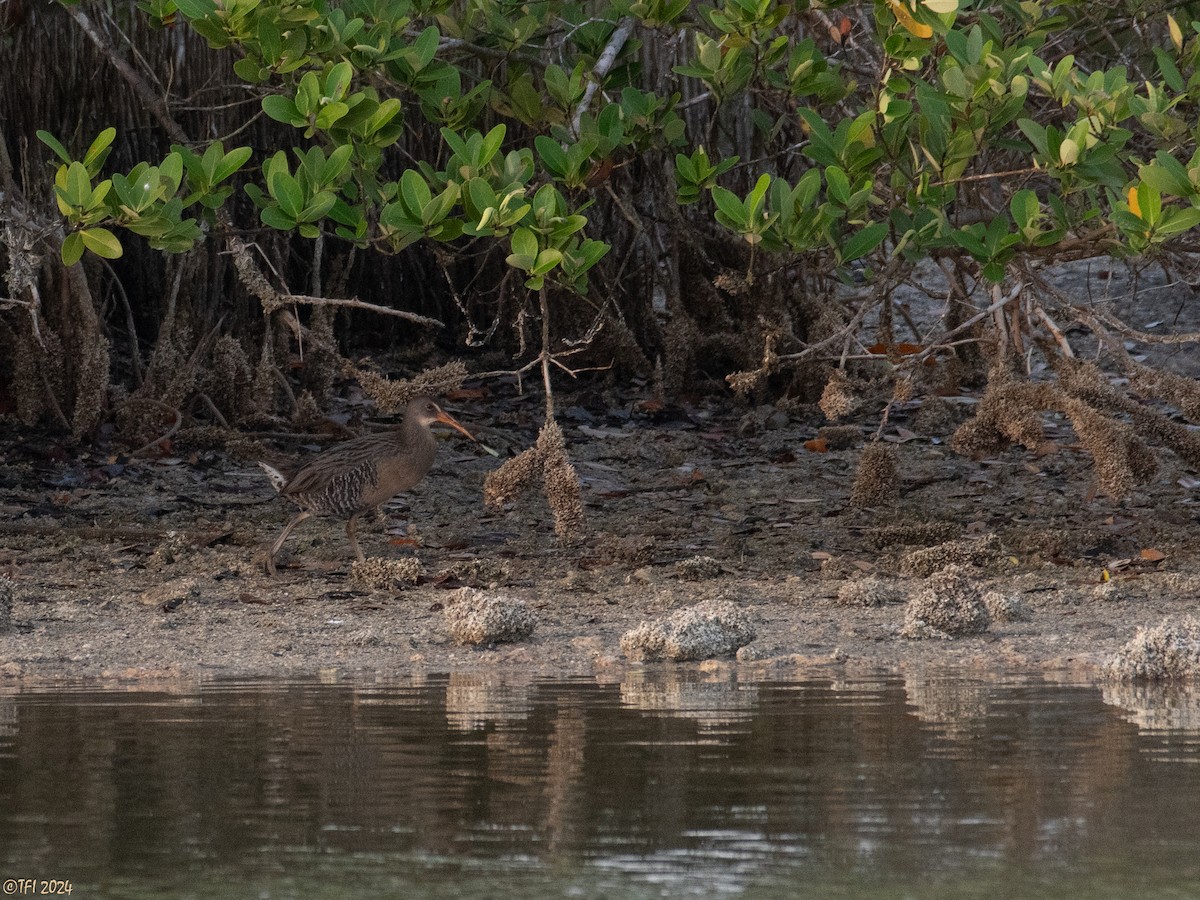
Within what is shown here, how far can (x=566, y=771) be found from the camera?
4297 millimetres

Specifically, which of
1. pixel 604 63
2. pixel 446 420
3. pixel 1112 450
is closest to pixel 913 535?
pixel 1112 450

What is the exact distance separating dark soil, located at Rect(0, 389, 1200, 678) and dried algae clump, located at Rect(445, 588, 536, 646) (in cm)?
7

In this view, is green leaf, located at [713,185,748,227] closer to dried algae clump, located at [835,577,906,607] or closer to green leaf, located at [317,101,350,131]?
green leaf, located at [317,101,350,131]

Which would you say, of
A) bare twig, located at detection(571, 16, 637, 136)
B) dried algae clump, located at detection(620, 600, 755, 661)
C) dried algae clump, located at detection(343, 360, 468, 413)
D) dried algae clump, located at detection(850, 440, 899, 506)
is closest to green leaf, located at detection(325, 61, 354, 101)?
bare twig, located at detection(571, 16, 637, 136)

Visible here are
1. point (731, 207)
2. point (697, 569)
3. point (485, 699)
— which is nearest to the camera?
point (485, 699)

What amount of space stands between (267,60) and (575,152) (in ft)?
3.75

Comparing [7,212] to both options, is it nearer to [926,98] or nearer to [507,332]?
[926,98]

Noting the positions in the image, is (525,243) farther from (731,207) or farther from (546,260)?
(731,207)

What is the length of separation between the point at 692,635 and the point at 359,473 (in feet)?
9.24

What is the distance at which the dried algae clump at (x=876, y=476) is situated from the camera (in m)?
8.43

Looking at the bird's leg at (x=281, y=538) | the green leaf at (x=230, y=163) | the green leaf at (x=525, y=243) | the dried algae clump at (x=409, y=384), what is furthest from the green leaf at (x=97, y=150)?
the bird's leg at (x=281, y=538)

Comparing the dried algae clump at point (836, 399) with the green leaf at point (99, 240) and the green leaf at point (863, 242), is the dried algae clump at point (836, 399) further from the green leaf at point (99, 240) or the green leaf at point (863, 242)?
the green leaf at point (99, 240)

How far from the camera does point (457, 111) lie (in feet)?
23.5

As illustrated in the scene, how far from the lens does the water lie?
3352 millimetres
